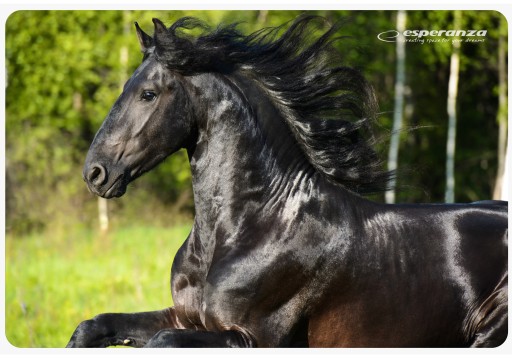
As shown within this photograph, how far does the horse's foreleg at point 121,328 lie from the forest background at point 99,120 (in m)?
5.73

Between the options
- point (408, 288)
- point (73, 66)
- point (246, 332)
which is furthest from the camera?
point (73, 66)

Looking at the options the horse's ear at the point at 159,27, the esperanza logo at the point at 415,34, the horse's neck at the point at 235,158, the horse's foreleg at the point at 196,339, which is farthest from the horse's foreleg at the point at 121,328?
the esperanza logo at the point at 415,34

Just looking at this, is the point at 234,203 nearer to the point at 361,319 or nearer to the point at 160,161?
the point at 160,161

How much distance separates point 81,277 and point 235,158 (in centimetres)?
725

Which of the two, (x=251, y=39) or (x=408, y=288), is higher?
(x=251, y=39)

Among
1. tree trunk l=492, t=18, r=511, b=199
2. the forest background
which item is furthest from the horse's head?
tree trunk l=492, t=18, r=511, b=199

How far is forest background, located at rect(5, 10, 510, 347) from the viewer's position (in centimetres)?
1203

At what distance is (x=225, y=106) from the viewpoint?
14.3ft

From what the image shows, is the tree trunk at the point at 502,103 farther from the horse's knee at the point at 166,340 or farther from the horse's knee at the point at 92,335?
the horse's knee at the point at 166,340

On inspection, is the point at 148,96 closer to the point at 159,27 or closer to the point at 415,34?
the point at 159,27

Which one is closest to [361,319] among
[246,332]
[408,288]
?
[408,288]

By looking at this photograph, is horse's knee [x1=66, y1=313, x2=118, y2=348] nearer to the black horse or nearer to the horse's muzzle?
the black horse

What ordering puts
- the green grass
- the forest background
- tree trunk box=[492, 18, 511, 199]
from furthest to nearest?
tree trunk box=[492, 18, 511, 199] < the forest background < the green grass

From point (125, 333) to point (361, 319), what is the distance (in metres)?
1.28
